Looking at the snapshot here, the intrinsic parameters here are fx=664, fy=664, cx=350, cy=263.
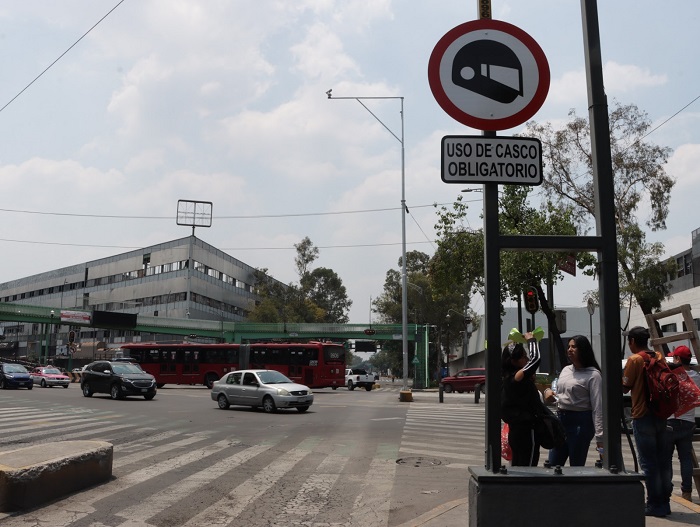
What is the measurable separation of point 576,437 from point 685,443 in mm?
1274

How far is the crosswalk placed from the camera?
6262 mm

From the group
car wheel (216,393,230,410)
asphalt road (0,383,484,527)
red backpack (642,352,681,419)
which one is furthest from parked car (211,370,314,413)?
red backpack (642,352,681,419)

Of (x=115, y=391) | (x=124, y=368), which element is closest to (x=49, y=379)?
(x=124, y=368)

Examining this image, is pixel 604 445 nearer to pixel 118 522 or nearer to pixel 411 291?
pixel 118 522

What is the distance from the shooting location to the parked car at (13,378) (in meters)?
34.8

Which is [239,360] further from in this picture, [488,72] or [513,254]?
[488,72]

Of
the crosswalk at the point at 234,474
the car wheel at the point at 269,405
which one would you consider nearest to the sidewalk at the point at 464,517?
the crosswalk at the point at 234,474

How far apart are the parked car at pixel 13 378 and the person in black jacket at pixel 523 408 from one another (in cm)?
3502

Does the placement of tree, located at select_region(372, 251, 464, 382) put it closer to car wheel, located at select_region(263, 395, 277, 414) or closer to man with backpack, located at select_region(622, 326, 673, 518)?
car wheel, located at select_region(263, 395, 277, 414)

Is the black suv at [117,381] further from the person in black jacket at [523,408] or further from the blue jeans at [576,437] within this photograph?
the person in black jacket at [523,408]

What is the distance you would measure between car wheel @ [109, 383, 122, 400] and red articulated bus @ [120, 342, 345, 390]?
557 inches

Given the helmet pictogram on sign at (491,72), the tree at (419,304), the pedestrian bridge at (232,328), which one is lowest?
the helmet pictogram on sign at (491,72)

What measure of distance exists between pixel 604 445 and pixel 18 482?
5275 mm

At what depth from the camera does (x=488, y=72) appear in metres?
4.50
